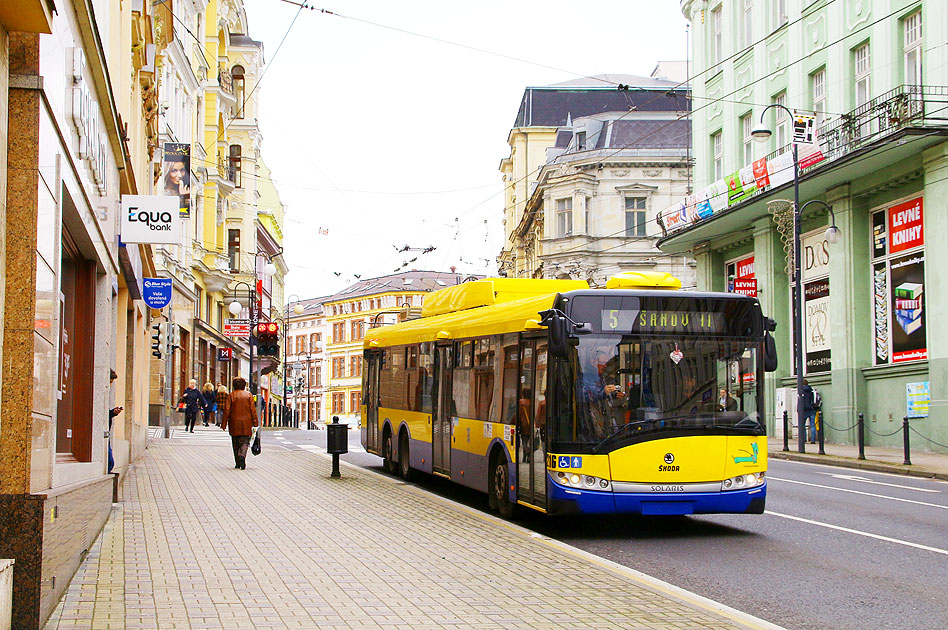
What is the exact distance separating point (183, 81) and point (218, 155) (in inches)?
402

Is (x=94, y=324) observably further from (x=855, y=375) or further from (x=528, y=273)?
(x=528, y=273)

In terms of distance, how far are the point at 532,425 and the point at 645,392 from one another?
4.71ft


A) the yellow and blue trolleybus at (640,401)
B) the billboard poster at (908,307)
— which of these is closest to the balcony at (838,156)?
the billboard poster at (908,307)

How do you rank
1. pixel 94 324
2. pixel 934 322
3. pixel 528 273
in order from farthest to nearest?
pixel 528 273 < pixel 934 322 < pixel 94 324

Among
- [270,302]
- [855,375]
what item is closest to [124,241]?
[855,375]

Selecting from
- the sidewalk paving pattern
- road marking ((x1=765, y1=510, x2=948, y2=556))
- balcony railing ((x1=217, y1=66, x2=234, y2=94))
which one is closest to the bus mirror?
the sidewalk paving pattern

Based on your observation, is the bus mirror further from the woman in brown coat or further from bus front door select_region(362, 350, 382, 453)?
bus front door select_region(362, 350, 382, 453)

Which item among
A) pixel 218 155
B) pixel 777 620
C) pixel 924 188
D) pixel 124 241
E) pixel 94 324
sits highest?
pixel 218 155

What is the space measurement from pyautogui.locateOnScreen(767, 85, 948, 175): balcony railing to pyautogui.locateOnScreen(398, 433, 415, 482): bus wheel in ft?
49.1

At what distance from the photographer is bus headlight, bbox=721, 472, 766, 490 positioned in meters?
12.3

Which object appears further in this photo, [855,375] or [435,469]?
[855,375]

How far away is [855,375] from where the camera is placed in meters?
31.9

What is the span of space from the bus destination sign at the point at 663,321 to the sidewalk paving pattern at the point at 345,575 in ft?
8.02

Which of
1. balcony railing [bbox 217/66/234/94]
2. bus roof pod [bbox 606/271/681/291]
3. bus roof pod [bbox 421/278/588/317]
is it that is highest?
balcony railing [bbox 217/66/234/94]
